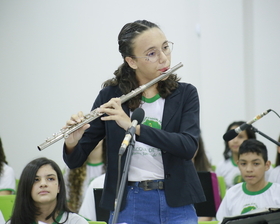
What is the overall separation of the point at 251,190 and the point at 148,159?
1708 millimetres

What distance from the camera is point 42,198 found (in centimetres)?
241

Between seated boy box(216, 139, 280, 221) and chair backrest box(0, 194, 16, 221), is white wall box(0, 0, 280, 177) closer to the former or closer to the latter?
seated boy box(216, 139, 280, 221)

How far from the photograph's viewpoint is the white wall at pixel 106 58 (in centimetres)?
474

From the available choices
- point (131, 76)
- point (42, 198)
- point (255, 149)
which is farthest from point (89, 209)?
point (131, 76)

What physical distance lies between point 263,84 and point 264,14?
0.80 m

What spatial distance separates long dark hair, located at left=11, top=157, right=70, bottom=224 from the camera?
2352mm

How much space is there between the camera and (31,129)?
4824 mm

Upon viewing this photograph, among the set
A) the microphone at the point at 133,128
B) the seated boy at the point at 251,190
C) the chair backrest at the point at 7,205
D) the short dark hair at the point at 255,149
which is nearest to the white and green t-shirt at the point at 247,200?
the seated boy at the point at 251,190

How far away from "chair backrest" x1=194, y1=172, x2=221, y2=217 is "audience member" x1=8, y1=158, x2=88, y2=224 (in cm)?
93

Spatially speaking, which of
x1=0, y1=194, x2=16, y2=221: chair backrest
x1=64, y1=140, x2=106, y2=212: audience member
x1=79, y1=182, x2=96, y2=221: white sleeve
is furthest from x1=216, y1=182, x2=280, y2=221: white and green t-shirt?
x1=0, y1=194, x2=16, y2=221: chair backrest

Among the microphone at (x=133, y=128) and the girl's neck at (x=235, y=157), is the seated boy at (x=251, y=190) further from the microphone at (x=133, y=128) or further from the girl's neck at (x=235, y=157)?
the microphone at (x=133, y=128)

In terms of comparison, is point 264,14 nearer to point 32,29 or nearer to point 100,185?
point 32,29

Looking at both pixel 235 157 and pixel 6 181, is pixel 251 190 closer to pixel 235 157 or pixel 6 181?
pixel 235 157

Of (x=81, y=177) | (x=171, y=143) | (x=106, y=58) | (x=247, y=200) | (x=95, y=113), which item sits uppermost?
(x=106, y=58)
